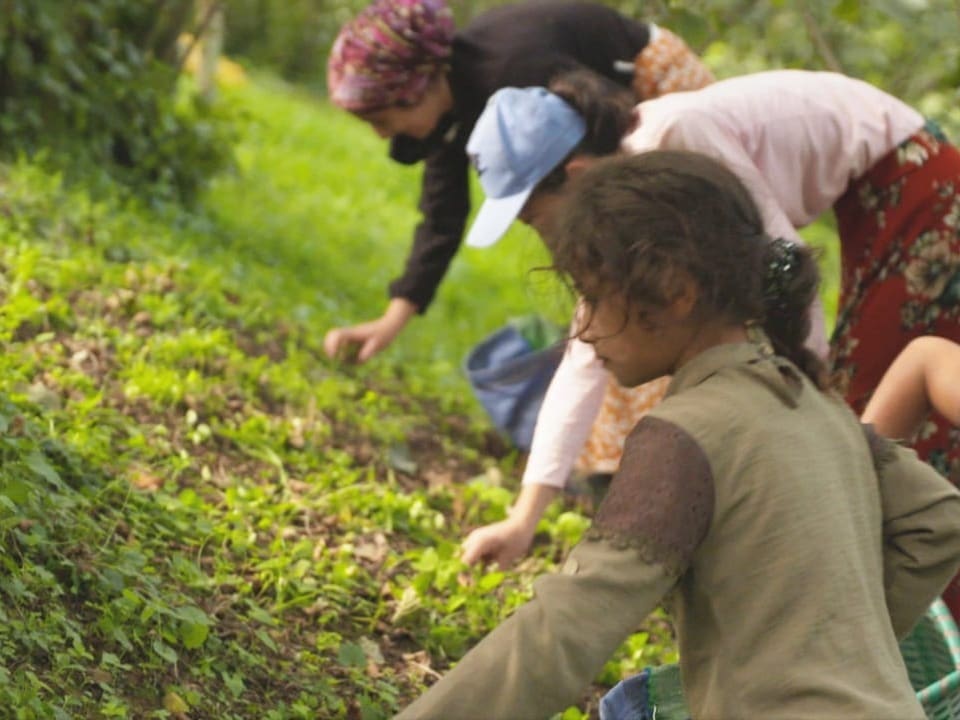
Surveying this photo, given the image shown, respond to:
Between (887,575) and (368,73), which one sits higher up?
(368,73)

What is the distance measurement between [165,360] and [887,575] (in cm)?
258

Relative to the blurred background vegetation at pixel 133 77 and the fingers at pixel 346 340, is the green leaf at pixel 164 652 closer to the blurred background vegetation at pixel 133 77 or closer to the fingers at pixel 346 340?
the fingers at pixel 346 340

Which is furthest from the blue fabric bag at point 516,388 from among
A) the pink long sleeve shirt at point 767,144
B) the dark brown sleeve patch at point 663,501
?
the dark brown sleeve patch at point 663,501

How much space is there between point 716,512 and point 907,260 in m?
1.58

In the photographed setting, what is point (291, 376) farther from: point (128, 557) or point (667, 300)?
point (667, 300)

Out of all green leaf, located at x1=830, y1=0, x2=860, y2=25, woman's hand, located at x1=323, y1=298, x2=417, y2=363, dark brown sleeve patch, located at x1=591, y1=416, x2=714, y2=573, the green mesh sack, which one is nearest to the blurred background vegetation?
green leaf, located at x1=830, y1=0, x2=860, y2=25

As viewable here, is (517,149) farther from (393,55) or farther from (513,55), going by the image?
(393,55)

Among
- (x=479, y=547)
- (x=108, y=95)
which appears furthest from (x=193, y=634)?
(x=108, y=95)

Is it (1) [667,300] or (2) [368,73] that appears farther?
(2) [368,73]

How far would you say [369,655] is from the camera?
3.39m

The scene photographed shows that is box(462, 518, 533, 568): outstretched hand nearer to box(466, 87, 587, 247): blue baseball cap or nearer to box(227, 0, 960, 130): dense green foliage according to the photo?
box(466, 87, 587, 247): blue baseball cap

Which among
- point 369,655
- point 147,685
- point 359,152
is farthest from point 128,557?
point 359,152

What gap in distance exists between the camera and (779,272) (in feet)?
7.82

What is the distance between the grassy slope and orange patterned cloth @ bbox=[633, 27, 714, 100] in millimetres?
496
